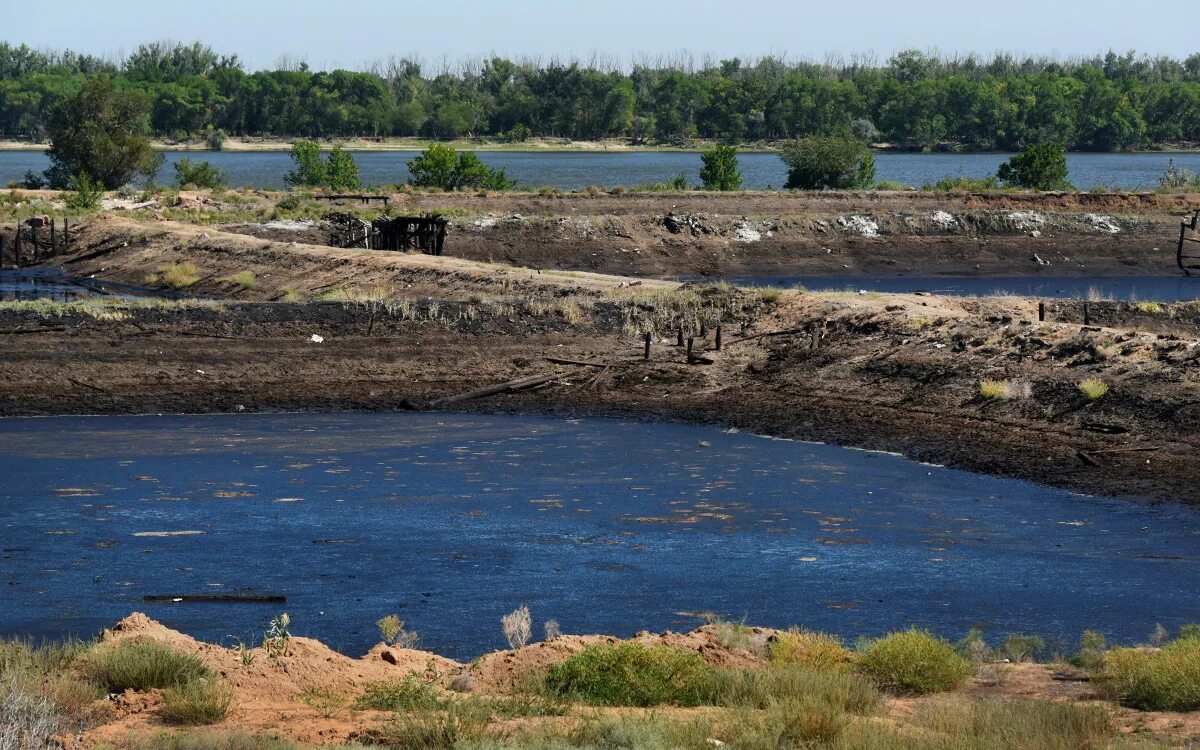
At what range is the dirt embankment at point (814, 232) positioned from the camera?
65.3 metres

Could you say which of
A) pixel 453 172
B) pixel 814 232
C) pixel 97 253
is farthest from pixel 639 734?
pixel 453 172

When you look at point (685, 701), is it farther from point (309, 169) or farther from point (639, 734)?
point (309, 169)

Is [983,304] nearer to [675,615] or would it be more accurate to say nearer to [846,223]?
[675,615]

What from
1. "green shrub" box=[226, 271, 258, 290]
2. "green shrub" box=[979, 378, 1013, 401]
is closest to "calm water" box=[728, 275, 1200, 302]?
"green shrub" box=[226, 271, 258, 290]

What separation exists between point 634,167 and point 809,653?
136m

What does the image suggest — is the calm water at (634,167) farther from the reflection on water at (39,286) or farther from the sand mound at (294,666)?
the sand mound at (294,666)

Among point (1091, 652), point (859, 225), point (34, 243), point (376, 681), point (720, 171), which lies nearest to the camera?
point (376, 681)

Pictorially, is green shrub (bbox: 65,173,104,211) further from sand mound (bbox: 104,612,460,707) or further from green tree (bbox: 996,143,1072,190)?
sand mound (bbox: 104,612,460,707)

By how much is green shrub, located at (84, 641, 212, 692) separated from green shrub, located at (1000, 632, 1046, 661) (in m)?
8.03

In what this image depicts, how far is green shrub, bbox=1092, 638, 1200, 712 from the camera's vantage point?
13.2 meters

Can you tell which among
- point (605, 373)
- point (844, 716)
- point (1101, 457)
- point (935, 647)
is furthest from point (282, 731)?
point (605, 373)

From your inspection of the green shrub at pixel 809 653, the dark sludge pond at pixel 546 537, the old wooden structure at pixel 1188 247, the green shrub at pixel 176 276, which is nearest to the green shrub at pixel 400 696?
the green shrub at pixel 809 653

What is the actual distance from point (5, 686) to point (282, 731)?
217 cm

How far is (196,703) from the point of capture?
1256 centimetres
